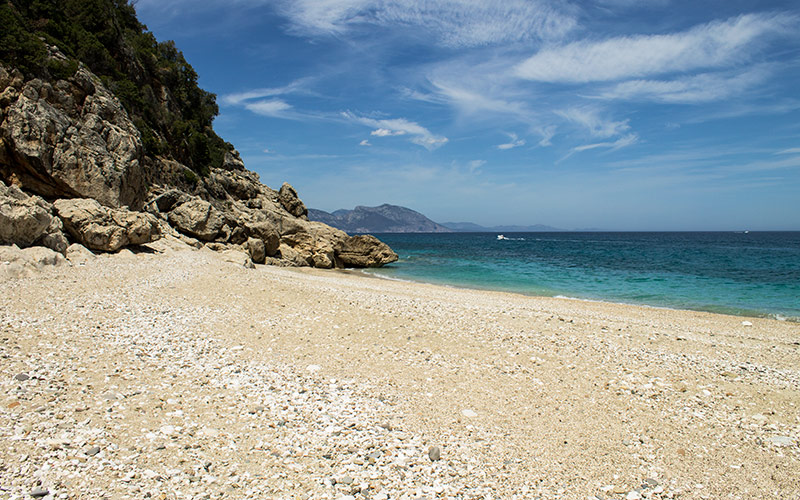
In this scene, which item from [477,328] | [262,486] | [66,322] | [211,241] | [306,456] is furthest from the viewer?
[211,241]

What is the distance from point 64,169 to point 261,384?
17.6 meters

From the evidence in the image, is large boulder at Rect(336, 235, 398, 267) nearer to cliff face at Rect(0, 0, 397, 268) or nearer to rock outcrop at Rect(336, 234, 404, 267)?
rock outcrop at Rect(336, 234, 404, 267)

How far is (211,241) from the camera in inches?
1086

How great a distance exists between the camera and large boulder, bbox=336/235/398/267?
42.4 meters

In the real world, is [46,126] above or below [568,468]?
above

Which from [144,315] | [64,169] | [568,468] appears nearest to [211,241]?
[64,169]

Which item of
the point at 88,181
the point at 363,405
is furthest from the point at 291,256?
the point at 363,405

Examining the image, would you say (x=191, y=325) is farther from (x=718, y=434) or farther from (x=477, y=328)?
(x=718, y=434)

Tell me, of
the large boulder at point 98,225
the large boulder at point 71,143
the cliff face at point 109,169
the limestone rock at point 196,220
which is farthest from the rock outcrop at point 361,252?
the large boulder at point 98,225

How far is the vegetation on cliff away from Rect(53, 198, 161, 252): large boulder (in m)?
7.09

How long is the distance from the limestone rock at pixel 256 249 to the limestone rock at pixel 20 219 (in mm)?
14544

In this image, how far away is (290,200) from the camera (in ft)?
148

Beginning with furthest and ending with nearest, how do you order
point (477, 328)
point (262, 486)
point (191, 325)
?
point (477, 328)
point (191, 325)
point (262, 486)

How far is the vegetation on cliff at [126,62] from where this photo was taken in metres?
19.9
